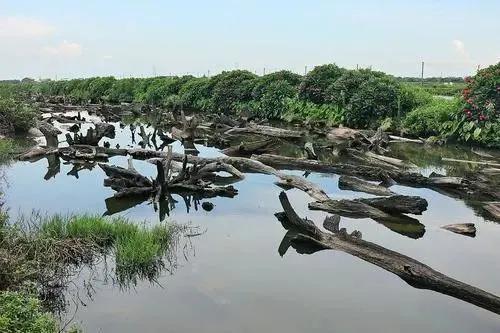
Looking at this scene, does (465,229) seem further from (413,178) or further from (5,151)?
(5,151)

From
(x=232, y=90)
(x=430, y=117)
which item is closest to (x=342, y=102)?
(x=430, y=117)

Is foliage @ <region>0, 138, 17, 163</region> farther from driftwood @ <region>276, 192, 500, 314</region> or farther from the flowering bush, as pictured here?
the flowering bush

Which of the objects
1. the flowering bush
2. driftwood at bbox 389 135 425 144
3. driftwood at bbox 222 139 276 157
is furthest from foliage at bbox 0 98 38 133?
the flowering bush

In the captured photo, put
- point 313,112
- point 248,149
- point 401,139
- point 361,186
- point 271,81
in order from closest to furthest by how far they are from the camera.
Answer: point 361,186 < point 248,149 < point 401,139 < point 313,112 < point 271,81

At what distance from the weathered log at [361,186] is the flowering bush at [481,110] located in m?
10.7

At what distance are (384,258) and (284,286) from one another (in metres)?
1.76

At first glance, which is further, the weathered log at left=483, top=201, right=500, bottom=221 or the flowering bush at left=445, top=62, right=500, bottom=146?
the flowering bush at left=445, top=62, right=500, bottom=146

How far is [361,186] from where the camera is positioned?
14211 mm

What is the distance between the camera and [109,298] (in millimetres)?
7648

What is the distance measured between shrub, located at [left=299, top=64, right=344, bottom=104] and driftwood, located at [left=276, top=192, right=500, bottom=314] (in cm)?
2423

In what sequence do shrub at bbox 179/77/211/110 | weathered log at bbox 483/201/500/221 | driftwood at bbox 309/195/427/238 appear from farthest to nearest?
shrub at bbox 179/77/211/110 → weathered log at bbox 483/201/500/221 → driftwood at bbox 309/195/427/238

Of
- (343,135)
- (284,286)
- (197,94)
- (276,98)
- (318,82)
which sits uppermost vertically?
(318,82)

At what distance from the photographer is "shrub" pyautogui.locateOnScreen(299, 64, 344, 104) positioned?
34.8 m

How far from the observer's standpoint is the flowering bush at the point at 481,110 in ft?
73.8
